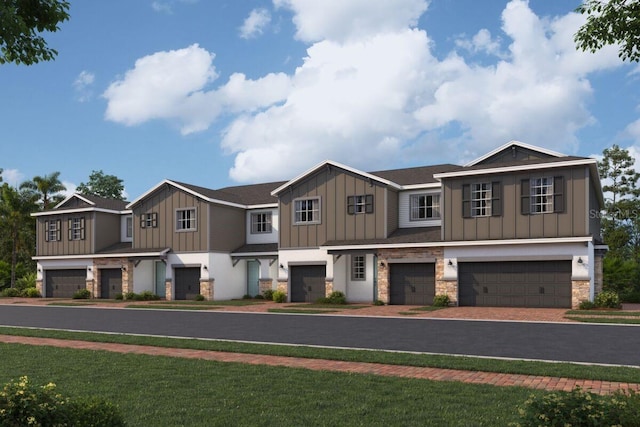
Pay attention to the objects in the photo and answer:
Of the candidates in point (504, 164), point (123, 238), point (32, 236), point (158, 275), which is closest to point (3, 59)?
point (504, 164)

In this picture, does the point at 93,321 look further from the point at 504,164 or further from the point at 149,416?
the point at 504,164

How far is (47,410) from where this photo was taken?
5.16 metres

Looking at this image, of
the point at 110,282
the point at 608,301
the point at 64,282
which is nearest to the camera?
the point at 608,301

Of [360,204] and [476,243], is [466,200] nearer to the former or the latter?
[476,243]

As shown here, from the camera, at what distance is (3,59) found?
7.91 meters

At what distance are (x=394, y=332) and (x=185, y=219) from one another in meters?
22.5

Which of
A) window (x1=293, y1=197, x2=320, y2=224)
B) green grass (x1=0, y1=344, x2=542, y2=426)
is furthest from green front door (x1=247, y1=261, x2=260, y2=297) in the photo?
green grass (x1=0, y1=344, x2=542, y2=426)

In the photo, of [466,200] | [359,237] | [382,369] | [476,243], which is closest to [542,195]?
[466,200]

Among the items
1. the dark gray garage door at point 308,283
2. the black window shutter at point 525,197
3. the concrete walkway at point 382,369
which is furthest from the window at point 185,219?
the concrete walkway at point 382,369

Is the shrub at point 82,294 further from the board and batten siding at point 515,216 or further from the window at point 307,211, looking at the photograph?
the board and batten siding at point 515,216

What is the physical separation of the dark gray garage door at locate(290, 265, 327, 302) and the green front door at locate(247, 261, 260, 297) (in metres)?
4.43

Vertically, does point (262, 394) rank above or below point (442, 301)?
above

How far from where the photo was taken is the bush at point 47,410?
5059 millimetres

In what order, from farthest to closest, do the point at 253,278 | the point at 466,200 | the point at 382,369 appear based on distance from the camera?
1. the point at 253,278
2. the point at 466,200
3. the point at 382,369
